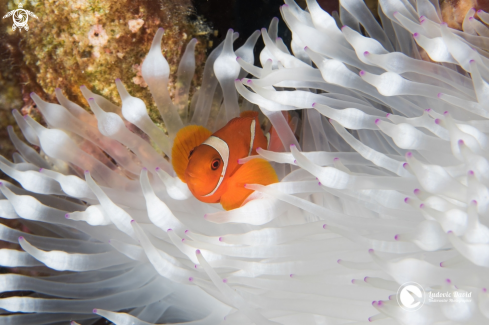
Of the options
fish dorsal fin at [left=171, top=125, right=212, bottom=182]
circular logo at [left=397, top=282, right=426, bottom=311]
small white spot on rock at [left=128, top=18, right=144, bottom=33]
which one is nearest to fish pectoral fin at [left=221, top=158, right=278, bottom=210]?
fish dorsal fin at [left=171, top=125, right=212, bottom=182]

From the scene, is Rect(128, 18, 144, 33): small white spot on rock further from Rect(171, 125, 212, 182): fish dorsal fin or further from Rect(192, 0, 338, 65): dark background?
Rect(171, 125, 212, 182): fish dorsal fin

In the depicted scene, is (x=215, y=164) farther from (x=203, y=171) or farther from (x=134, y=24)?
(x=134, y=24)

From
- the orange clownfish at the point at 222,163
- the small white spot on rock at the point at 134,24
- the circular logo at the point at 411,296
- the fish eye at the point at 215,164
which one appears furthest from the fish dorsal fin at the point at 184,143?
the circular logo at the point at 411,296

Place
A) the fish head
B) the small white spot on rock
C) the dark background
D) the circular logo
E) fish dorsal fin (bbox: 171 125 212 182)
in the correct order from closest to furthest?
the circular logo, the fish head, fish dorsal fin (bbox: 171 125 212 182), the small white spot on rock, the dark background

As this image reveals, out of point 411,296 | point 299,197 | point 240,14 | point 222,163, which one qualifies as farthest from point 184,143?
point 411,296

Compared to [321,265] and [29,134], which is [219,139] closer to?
[321,265]

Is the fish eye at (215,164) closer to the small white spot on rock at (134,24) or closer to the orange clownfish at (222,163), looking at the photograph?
the orange clownfish at (222,163)
